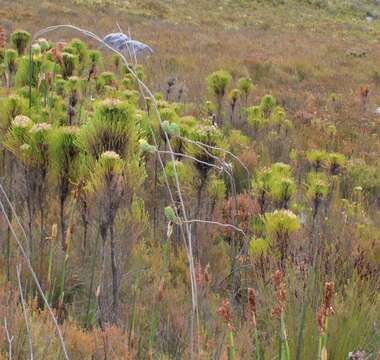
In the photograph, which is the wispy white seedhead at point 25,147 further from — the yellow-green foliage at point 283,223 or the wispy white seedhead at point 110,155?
the yellow-green foliage at point 283,223

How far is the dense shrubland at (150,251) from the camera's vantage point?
1.62 m

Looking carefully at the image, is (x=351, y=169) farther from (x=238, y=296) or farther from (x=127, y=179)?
(x=127, y=179)

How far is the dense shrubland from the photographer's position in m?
1.62

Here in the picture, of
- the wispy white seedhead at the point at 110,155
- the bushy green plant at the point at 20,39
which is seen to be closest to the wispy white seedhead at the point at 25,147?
the wispy white seedhead at the point at 110,155

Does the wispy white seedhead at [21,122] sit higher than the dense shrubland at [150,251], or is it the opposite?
the wispy white seedhead at [21,122]

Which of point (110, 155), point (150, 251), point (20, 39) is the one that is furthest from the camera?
point (20, 39)

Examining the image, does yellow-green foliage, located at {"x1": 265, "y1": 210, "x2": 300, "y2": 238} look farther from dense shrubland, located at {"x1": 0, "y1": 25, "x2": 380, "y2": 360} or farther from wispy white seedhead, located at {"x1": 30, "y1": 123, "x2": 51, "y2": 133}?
wispy white seedhead, located at {"x1": 30, "y1": 123, "x2": 51, "y2": 133}

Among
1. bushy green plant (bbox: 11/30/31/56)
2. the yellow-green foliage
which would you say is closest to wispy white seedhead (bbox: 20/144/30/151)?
the yellow-green foliage

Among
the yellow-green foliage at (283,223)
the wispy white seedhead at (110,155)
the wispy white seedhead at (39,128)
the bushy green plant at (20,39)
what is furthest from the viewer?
the bushy green plant at (20,39)

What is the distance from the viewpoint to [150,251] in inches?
124

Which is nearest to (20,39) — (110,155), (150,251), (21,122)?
(150,251)

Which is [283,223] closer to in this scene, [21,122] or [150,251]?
[21,122]

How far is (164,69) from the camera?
11.1 meters

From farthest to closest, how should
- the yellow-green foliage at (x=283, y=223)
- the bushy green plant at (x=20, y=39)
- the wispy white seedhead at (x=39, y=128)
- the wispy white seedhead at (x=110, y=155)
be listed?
the bushy green plant at (x=20, y=39) → the yellow-green foliage at (x=283, y=223) → the wispy white seedhead at (x=39, y=128) → the wispy white seedhead at (x=110, y=155)
